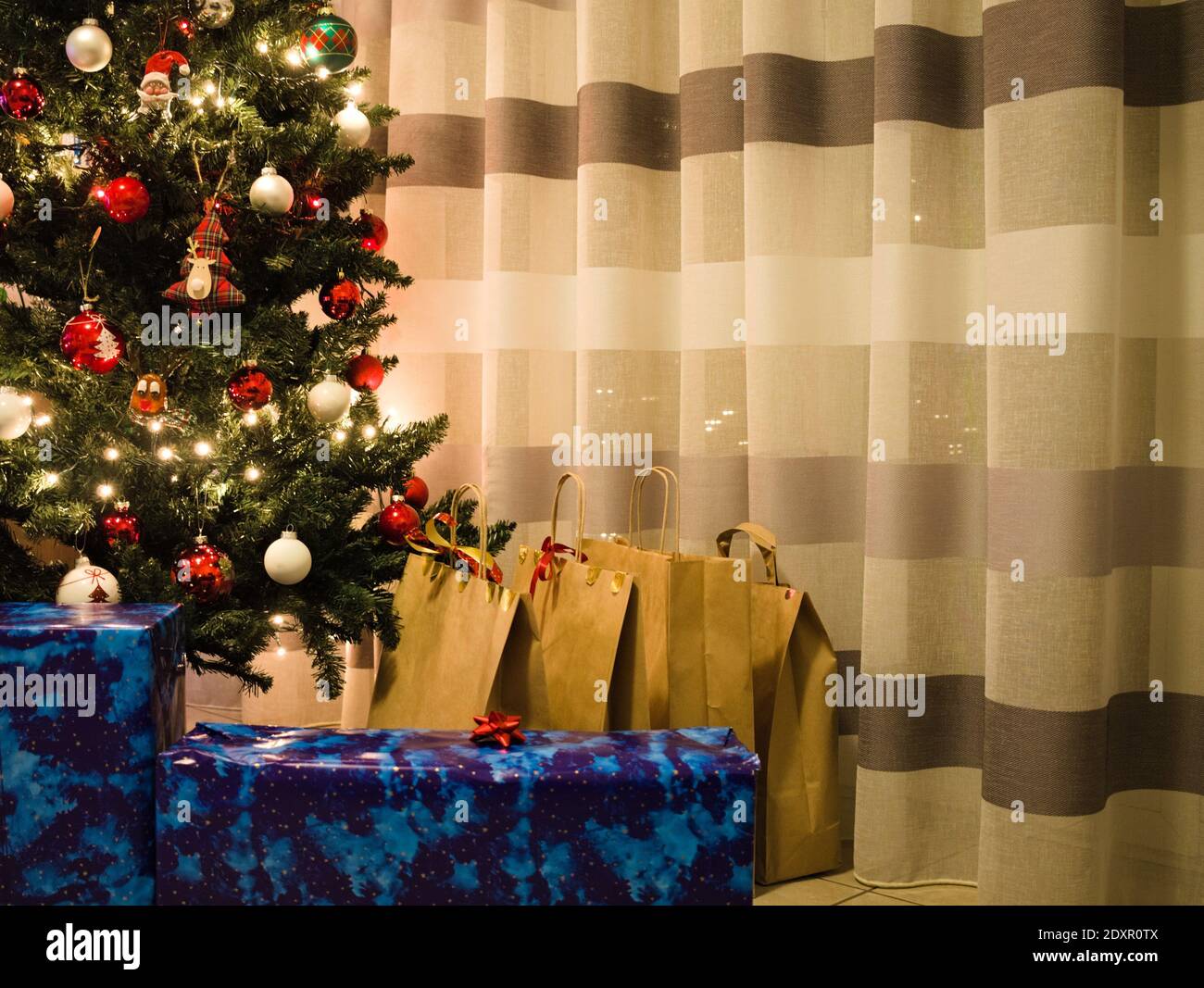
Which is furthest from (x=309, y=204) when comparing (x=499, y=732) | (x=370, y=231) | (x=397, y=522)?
(x=499, y=732)

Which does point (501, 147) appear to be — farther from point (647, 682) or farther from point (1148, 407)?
point (1148, 407)

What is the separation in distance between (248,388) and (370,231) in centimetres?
38

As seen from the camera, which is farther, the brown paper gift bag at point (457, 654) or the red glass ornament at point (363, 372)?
the red glass ornament at point (363, 372)

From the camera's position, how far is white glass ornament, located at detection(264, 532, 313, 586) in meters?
1.31

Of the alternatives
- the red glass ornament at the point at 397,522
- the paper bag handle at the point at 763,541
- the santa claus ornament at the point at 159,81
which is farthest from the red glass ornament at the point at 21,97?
the paper bag handle at the point at 763,541

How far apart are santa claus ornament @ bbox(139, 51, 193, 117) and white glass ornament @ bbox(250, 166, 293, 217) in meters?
0.14

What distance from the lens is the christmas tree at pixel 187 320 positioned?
127 centimetres

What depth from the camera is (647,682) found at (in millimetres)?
1335

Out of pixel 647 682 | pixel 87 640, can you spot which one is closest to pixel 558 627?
pixel 647 682

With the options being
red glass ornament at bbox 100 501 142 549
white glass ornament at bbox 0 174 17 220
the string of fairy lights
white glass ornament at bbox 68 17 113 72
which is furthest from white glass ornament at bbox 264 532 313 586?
white glass ornament at bbox 68 17 113 72

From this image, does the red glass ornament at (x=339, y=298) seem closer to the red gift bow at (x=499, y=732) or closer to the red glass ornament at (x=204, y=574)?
the red glass ornament at (x=204, y=574)

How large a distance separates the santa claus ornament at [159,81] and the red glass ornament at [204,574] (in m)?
0.56

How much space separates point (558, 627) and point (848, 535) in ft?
1.62

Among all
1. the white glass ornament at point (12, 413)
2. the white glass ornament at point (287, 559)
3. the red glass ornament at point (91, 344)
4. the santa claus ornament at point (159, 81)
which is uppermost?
the santa claus ornament at point (159, 81)
